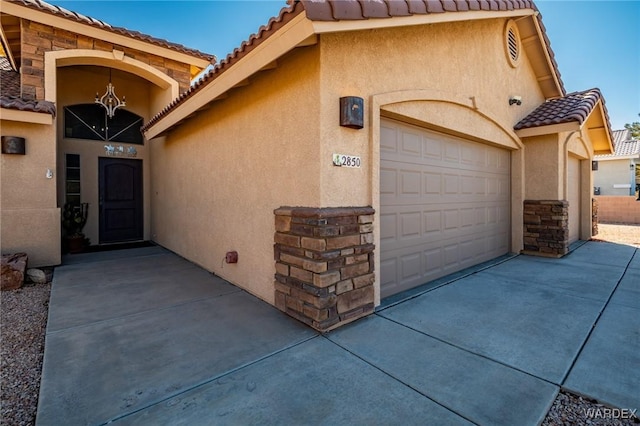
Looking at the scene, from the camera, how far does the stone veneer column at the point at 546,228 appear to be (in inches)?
284

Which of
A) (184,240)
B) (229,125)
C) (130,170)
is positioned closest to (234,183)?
(229,125)

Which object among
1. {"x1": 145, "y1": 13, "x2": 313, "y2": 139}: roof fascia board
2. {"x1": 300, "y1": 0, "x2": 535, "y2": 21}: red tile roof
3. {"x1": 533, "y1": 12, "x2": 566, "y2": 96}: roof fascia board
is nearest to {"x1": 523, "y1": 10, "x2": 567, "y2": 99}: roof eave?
{"x1": 533, "y1": 12, "x2": 566, "y2": 96}: roof fascia board

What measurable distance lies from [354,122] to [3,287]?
6295 millimetres

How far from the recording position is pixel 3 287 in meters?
5.15

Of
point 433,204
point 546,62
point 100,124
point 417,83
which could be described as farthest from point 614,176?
point 100,124

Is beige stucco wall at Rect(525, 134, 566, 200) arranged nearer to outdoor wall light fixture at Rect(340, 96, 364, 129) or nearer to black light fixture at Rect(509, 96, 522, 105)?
black light fixture at Rect(509, 96, 522, 105)

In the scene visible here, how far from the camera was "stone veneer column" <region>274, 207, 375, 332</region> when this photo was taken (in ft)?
11.2

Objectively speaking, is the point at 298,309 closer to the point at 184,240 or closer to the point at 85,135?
the point at 184,240

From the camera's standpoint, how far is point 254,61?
3.85 meters

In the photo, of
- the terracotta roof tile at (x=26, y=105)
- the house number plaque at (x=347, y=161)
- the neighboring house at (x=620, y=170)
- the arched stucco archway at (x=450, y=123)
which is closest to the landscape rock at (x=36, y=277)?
the terracotta roof tile at (x=26, y=105)

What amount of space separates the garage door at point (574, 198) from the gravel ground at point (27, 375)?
9052 mm

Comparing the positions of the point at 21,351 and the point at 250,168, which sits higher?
the point at 250,168

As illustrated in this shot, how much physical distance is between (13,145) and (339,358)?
300 inches

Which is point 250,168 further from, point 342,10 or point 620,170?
point 620,170
